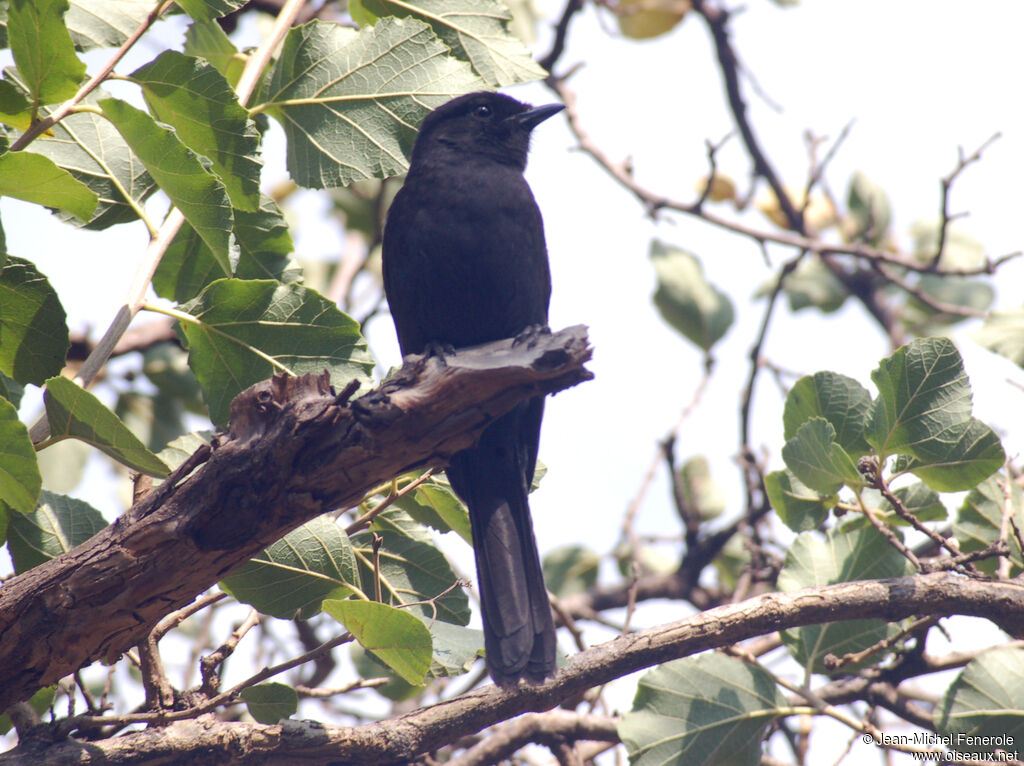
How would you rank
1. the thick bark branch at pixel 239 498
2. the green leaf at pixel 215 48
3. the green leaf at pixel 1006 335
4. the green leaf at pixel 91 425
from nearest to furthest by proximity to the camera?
the thick bark branch at pixel 239 498 → the green leaf at pixel 91 425 → the green leaf at pixel 215 48 → the green leaf at pixel 1006 335

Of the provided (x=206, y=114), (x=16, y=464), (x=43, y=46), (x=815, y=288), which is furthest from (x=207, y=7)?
(x=815, y=288)

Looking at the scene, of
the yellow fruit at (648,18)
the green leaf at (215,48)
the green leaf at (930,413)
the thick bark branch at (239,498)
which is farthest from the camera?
the yellow fruit at (648,18)

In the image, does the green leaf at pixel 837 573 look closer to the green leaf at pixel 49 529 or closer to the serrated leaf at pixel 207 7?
the green leaf at pixel 49 529

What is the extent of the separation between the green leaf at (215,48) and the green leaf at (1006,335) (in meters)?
2.55

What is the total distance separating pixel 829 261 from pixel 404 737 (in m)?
3.99

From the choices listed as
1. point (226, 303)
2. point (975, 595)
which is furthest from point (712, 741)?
point (226, 303)

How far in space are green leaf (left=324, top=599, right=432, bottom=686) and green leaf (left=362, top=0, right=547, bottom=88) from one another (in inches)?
64.0

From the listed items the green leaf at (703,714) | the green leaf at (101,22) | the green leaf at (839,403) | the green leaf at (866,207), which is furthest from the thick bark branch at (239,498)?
the green leaf at (866,207)

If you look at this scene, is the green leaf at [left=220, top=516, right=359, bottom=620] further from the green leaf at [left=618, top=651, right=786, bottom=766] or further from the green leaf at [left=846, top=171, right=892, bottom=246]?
the green leaf at [left=846, top=171, right=892, bottom=246]

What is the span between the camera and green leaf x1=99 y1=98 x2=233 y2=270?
2.19 m

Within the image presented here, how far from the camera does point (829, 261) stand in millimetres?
5387

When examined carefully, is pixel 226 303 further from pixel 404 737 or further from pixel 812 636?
pixel 812 636

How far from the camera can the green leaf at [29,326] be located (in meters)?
2.25

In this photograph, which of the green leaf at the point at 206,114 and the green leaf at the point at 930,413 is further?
the green leaf at the point at 930,413
